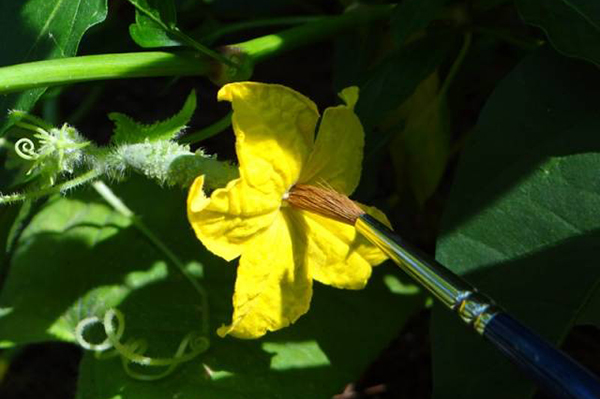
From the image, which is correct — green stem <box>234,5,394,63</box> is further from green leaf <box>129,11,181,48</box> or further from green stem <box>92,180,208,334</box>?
green stem <box>92,180,208,334</box>

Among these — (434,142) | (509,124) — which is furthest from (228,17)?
(509,124)

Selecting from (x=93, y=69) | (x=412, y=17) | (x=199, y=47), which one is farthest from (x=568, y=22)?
(x=93, y=69)

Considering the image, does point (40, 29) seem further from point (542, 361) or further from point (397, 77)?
point (542, 361)

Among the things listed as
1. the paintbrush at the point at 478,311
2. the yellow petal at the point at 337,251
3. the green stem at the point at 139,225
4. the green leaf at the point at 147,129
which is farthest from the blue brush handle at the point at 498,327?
the green stem at the point at 139,225

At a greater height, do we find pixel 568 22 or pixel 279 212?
pixel 568 22

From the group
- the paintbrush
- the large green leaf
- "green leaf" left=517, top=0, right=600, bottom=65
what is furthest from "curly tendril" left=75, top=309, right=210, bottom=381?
"green leaf" left=517, top=0, right=600, bottom=65

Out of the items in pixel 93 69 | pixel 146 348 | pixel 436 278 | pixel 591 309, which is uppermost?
pixel 93 69

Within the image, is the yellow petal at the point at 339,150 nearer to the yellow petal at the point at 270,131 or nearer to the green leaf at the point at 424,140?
the yellow petal at the point at 270,131
